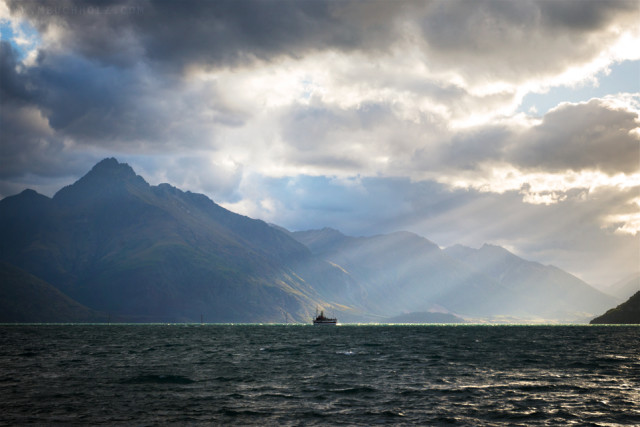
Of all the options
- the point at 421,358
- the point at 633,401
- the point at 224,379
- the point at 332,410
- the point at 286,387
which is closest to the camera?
the point at 332,410

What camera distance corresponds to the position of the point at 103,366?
A: 297 feet

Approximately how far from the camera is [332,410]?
171 ft

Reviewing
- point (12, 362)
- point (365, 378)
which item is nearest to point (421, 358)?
point (365, 378)

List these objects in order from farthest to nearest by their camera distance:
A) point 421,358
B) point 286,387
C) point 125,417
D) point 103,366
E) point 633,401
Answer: point 421,358 < point 103,366 < point 286,387 < point 633,401 < point 125,417

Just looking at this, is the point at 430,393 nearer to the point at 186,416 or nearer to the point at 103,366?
the point at 186,416

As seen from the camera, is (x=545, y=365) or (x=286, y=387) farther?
(x=545, y=365)

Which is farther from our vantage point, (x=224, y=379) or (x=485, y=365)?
(x=485, y=365)

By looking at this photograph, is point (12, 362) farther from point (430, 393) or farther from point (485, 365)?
point (485, 365)

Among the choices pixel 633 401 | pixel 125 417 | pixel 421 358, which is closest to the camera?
pixel 125 417

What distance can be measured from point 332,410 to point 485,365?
51.5m

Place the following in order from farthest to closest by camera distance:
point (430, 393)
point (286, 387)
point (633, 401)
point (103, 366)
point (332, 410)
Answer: point (103, 366) → point (286, 387) → point (430, 393) → point (633, 401) → point (332, 410)

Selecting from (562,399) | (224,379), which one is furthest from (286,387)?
(562,399)

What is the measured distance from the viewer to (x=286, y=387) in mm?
67625

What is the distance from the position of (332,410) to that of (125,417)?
1949 cm
